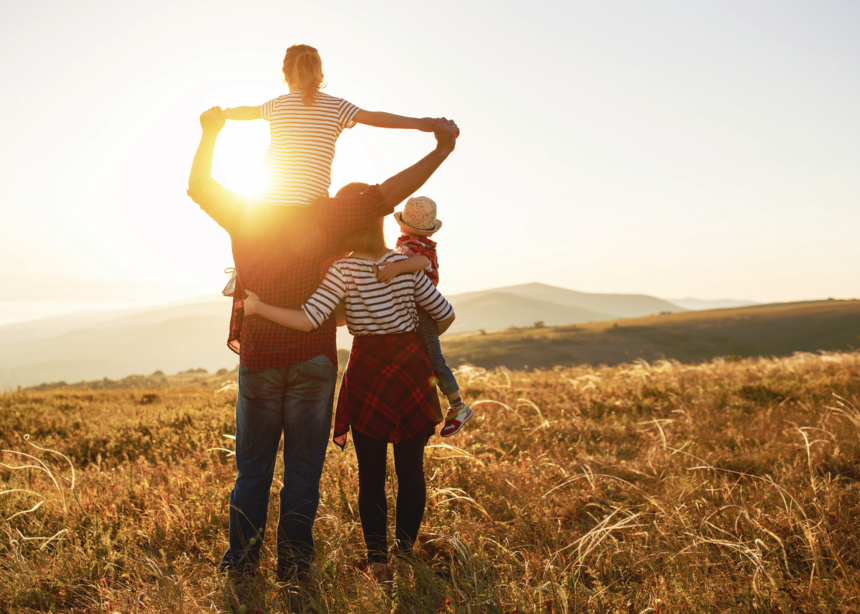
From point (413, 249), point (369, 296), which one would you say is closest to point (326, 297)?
point (369, 296)

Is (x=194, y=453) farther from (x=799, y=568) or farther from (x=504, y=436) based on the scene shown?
(x=799, y=568)

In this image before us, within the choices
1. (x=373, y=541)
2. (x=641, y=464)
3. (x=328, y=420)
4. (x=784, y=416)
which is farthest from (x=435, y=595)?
(x=784, y=416)

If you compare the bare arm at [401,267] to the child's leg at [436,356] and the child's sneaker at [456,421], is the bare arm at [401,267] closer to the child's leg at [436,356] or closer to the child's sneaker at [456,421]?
the child's leg at [436,356]

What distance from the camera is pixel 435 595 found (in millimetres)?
2588

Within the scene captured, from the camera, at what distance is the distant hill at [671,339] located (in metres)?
42.9

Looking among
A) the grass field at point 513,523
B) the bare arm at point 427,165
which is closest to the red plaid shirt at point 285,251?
the bare arm at point 427,165

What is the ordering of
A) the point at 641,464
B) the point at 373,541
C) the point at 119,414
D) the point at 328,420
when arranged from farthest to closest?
1. the point at 119,414
2. the point at 641,464
3. the point at 373,541
4. the point at 328,420

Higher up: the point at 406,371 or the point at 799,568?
the point at 406,371

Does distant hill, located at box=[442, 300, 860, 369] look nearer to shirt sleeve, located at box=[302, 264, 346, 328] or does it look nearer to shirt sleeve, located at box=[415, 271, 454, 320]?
shirt sleeve, located at box=[415, 271, 454, 320]

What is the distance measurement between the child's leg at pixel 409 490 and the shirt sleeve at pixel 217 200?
1646mm

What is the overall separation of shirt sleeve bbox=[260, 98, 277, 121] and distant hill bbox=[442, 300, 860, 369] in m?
36.6

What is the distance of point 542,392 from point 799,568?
536 centimetres

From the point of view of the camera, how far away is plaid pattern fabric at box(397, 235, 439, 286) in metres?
3.13

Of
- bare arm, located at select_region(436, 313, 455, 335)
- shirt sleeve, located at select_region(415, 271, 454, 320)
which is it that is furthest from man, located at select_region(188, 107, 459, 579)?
bare arm, located at select_region(436, 313, 455, 335)
